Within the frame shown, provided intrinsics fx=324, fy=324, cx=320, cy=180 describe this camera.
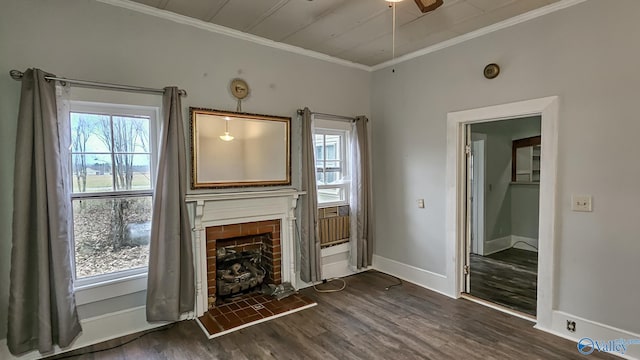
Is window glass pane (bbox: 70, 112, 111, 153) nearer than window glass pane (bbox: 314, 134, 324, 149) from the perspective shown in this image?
Yes

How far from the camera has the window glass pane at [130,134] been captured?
2.75 m

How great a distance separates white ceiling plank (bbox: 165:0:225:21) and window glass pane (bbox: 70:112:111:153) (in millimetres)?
1081

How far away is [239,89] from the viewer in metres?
3.27

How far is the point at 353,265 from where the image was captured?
4242 mm

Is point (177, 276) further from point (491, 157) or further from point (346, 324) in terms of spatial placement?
point (491, 157)

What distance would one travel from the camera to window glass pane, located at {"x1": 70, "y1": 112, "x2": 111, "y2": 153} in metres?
2.59

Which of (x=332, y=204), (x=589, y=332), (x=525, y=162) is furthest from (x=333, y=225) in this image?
(x=525, y=162)

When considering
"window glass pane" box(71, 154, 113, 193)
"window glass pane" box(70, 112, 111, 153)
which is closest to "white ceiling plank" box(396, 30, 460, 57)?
"window glass pane" box(70, 112, 111, 153)

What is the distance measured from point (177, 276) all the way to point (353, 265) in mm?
2221

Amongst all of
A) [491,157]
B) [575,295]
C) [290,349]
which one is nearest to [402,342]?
[290,349]

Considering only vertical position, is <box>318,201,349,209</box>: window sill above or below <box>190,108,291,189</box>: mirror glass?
below

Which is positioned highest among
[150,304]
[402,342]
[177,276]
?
[177,276]

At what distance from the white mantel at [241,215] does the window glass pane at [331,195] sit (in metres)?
0.50

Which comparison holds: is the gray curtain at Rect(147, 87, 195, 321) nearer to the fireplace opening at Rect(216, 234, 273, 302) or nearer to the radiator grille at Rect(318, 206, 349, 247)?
the fireplace opening at Rect(216, 234, 273, 302)
